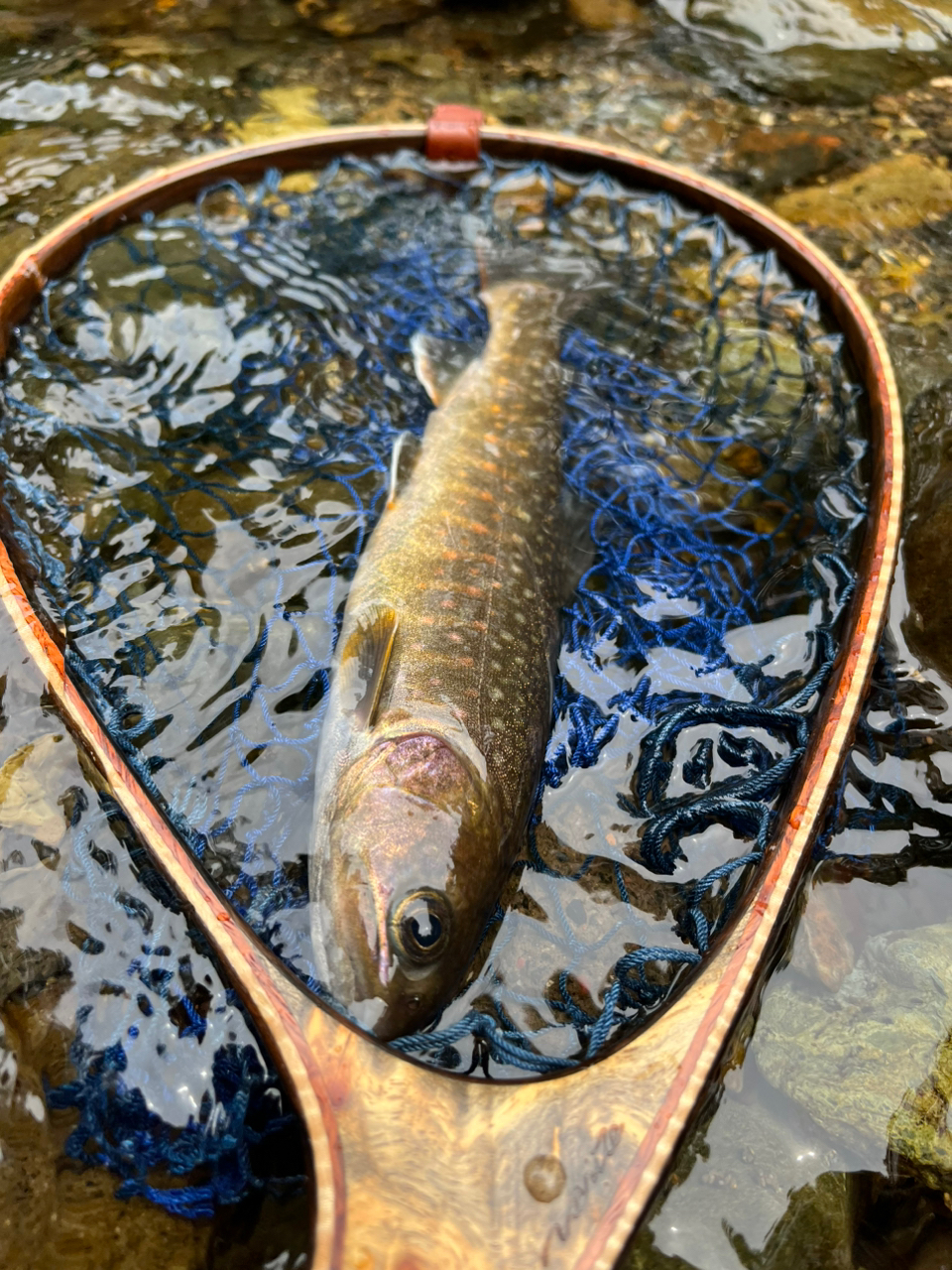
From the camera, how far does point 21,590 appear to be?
2.76 meters

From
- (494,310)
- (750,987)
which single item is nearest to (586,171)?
(494,310)

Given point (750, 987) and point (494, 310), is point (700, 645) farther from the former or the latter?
point (494, 310)

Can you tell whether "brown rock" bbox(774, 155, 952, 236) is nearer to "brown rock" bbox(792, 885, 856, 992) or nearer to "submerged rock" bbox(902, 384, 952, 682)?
"submerged rock" bbox(902, 384, 952, 682)

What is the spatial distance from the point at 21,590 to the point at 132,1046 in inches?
55.6

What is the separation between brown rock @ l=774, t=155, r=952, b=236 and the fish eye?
15.9 ft

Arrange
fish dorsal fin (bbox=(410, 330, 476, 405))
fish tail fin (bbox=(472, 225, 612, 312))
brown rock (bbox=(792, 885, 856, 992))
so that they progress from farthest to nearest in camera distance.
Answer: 1. fish tail fin (bbox=(472, 225, 612, 312))
2. fish dorsal fin (bbox=(410, 330, 476, 405))
3. brown rock (bbox=(792, 885, 856, 992))

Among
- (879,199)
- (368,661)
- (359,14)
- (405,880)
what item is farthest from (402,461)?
(359,14)

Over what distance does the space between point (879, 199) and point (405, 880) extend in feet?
17.1

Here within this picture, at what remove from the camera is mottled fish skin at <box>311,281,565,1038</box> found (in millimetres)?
2443

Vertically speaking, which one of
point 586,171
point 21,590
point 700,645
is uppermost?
point 586,171

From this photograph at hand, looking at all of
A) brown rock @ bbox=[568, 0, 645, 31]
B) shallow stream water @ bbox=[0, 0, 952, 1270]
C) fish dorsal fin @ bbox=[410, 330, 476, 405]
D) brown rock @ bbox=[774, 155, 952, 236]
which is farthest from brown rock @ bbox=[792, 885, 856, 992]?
brown rock @ bbox=[568, 0, 645, 31]

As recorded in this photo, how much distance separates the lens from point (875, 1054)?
2568 millimetres
